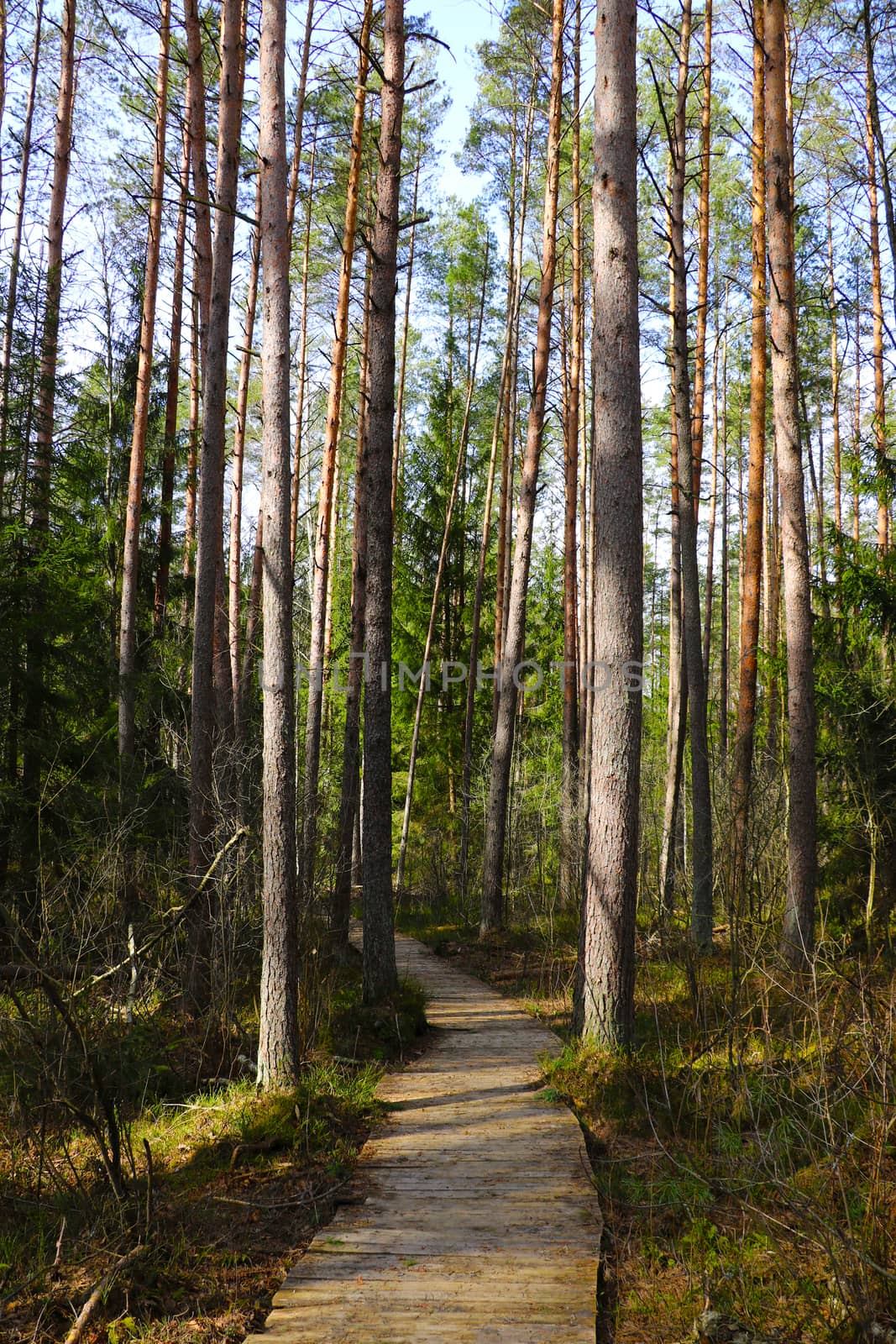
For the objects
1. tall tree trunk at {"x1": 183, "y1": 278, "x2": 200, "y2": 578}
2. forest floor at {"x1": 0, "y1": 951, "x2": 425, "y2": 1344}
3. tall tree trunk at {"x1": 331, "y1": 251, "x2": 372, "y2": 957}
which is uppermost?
tall tree trunk at {"x1": 183, "y1": 278, "x2": 200, "y2": 578}

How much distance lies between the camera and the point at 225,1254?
12.5 ft

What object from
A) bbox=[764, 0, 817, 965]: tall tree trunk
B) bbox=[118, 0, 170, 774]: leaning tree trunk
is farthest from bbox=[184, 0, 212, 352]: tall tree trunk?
bbox=[764, 0, 817, 965]: tall tree trunk

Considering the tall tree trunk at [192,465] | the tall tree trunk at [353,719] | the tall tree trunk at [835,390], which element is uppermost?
the tall tree trunk at [835,390]

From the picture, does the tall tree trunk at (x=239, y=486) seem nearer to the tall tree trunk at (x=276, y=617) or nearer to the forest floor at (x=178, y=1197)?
the tall tree trunk at (x=276, y=617)

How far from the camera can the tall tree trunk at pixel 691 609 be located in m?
10.1

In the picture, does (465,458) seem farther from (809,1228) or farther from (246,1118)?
(809,1228)

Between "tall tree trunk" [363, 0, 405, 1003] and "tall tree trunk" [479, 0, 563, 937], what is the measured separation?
4.16m

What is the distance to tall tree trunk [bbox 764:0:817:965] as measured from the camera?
8.00 m

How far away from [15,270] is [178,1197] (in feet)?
31.4

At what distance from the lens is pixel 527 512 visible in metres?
12.0

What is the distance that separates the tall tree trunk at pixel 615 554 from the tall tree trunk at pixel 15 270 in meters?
6.02

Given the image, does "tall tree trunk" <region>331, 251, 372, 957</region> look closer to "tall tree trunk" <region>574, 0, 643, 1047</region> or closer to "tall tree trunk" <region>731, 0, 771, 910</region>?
"tall tree trunk" <region>574, 0, 643, 1047</region>

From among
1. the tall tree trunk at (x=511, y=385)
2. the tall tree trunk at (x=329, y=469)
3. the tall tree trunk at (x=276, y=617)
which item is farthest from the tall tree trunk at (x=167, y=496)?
the tall tree trunk at (x=276, y=617)

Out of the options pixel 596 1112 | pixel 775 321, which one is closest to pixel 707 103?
pixel 775 321
